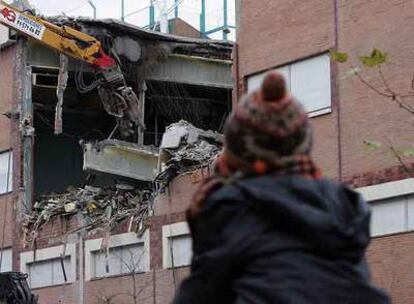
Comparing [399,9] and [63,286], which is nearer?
[399,9]

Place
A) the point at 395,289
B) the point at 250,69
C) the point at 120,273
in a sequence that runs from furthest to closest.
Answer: the point at 120,273
the point at 250,69
the point at 395,289

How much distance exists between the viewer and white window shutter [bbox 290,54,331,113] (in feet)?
77.5

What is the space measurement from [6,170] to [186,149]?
7330 millimetres

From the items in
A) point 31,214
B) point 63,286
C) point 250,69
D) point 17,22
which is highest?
Result: point 17,22

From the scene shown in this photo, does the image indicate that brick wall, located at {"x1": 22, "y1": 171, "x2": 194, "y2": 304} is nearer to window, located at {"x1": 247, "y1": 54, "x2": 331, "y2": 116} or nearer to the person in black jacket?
window, located at {"x1": 247, "y1": 54, "x2": 331, "y2": 116}

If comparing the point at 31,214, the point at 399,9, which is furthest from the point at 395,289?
the point at 31,214

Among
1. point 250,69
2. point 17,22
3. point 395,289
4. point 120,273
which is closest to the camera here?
Result: point 395,289

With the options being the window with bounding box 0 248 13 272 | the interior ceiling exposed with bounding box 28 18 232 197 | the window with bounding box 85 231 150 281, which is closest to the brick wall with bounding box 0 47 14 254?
the window with bounding box 0 248 13 272

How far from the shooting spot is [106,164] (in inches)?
1171

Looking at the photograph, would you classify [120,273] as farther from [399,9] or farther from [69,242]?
[399,9]

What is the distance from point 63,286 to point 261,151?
87.6ft

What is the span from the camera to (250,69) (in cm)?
2552

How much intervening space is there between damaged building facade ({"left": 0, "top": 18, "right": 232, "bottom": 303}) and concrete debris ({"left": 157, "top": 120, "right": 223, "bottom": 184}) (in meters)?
0.03

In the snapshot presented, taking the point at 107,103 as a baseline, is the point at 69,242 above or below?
below
